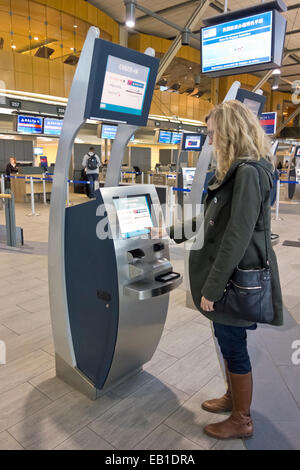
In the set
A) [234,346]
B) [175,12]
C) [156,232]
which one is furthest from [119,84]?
[175,12]

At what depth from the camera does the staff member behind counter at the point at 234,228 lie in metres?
1.49

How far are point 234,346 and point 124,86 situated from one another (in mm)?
1457

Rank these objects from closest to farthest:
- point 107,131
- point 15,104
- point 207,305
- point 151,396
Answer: point 207,305 → point 151,396 → point 15,104 → point 107,131

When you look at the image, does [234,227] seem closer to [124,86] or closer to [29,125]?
[124,86]

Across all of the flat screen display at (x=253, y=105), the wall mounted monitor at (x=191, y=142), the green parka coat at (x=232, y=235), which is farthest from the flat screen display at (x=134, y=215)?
the wall mounted monitor at (x=191, y=142)

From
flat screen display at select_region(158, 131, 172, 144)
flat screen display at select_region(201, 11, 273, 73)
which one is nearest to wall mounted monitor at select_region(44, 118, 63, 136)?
flat screen display at select_region(158, 131, 172, 144)

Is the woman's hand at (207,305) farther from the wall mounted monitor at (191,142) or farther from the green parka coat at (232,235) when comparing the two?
the wall mounted monitor at (191,142)

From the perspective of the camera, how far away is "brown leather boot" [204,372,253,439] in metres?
1.77

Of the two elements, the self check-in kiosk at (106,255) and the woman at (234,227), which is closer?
the woman at (234,227)

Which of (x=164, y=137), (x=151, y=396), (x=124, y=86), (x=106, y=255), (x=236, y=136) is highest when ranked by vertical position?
(x=164, y=137)

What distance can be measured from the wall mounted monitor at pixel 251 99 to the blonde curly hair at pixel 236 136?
1.68 m

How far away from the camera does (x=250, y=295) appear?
60.6 inches

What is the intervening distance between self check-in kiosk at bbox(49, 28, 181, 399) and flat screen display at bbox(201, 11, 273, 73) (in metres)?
2.39

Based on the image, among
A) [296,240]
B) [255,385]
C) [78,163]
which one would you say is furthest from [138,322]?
[78,163]
